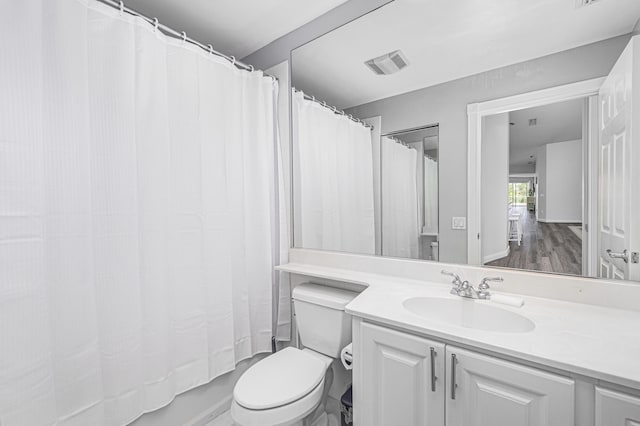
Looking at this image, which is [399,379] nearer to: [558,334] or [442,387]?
[442,387]

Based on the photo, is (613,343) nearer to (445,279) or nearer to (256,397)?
(445,279)

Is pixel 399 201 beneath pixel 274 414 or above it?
above

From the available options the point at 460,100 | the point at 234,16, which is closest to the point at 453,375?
the point at 460,100

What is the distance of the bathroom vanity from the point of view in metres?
0.74

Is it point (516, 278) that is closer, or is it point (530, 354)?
point (530, 354)

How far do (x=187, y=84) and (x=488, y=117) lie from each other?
1.59 metres

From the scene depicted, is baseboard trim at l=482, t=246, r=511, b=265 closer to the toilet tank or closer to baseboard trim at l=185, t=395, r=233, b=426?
the toilet tank

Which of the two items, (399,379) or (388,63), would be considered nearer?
(399,379)

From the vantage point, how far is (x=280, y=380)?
1323 mm

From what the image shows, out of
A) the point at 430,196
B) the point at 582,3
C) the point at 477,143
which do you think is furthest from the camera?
the point at 430,196

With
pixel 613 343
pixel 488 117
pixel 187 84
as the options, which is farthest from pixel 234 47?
pixel 613 343

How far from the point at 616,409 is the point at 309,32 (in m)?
2.21

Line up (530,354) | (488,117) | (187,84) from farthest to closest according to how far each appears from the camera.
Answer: (187,84) < (488,117) < (530,354)

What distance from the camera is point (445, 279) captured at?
4.66ft
